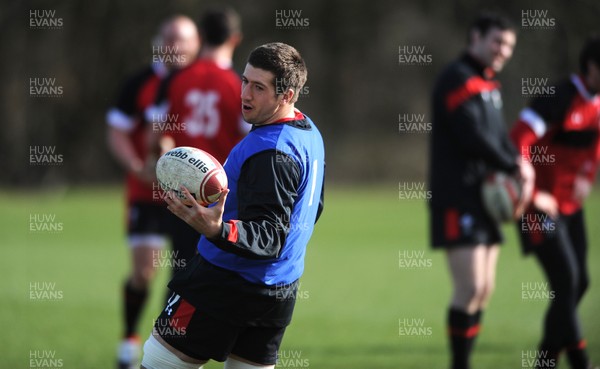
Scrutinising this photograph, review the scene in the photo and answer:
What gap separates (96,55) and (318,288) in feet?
57.3

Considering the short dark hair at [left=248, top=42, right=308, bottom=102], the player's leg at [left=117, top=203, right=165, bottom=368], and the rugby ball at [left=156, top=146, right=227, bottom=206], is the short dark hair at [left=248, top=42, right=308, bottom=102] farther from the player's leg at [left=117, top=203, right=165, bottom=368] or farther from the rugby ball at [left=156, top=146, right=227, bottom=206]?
the player's leg at [left=117, top=203, right=165, bottom=368]

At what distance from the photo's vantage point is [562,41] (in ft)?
80.0

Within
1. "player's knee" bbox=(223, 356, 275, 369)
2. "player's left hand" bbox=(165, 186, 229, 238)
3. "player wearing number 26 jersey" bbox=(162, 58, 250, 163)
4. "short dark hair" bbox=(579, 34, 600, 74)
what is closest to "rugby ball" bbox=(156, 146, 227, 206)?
"player's left hand" bbox=(165, 186, 229, 238)

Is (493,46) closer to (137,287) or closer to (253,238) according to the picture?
(253,238)

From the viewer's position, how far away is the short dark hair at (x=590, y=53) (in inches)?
228

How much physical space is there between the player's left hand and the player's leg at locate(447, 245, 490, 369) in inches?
102

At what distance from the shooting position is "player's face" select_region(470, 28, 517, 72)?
5.62 m

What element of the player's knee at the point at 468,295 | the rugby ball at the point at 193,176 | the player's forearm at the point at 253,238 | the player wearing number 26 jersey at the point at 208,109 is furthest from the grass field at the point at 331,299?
the rugby ball at the point at 193,176

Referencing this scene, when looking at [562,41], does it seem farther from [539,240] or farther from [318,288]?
[539,240]

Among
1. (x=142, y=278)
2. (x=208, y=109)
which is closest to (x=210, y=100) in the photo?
(x=208, y=109)

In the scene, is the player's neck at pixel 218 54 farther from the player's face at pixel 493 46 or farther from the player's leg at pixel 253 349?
the player's leg at pixel 253 349

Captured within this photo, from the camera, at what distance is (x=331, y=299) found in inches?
371

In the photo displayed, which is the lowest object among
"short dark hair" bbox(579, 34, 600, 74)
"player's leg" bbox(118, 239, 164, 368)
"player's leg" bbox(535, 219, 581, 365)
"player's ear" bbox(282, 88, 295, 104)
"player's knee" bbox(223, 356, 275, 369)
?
"player's leg" bbox(118, 239, 164, 368)

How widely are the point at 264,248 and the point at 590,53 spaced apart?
3.48m
